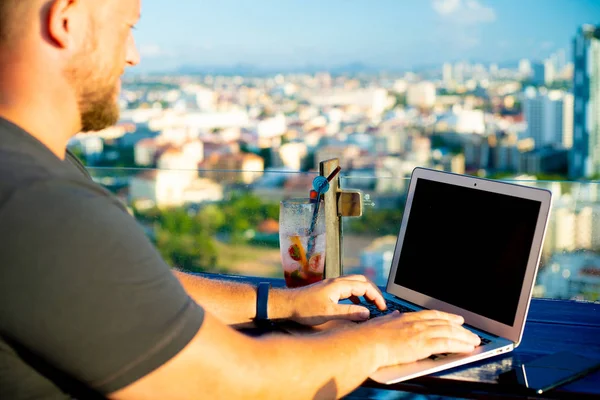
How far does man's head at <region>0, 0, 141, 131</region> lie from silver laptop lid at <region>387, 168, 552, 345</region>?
2.29 feet

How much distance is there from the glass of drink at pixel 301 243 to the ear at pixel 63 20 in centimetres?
74

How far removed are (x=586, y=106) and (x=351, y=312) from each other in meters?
36.5

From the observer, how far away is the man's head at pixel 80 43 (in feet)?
3.01

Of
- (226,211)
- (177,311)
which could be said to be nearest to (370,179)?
(226,211)

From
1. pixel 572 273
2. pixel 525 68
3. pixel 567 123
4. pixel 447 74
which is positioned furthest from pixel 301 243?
pixel 525 68

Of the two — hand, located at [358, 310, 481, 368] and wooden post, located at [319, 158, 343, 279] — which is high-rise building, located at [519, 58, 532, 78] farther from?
hand, located at [358, 310, 481, 368]

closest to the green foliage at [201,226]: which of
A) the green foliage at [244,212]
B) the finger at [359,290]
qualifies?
the green foliage at [244,212]

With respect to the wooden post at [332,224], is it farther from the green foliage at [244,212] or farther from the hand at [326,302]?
the green foliage at [244,212]

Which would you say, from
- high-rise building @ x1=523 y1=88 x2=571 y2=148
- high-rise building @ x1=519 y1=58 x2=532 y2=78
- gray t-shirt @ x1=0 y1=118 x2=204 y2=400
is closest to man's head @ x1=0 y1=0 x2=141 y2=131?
gray t-shirt @ x1=0 y1=118 x2=204 y2=400

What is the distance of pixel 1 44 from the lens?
0.92m

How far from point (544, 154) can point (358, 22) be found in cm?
1090

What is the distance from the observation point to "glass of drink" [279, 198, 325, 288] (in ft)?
5.22

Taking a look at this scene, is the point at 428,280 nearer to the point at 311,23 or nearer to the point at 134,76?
the point at 134,76

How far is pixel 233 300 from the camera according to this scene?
1.42 metres
